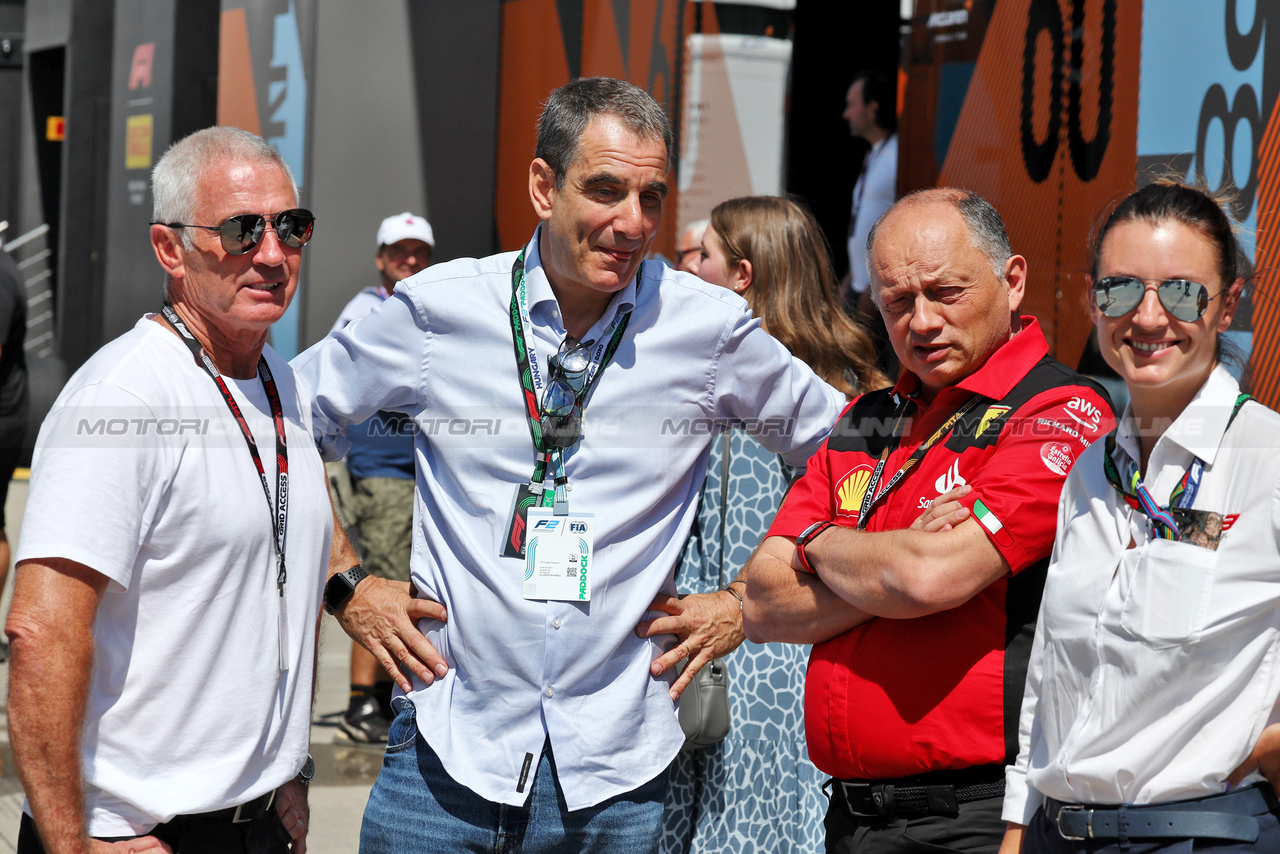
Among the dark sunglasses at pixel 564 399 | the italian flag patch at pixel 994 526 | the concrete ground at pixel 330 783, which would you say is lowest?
the concrete ground at pixel 330 783

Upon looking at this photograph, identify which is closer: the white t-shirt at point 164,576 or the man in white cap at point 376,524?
the white t-shirt at point 164,576

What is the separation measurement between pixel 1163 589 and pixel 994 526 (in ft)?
1.27

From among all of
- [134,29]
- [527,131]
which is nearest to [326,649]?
[527,131]

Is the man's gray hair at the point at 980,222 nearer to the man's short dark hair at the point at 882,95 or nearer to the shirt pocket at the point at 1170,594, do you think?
the shirt pocket at the point at 1170,594

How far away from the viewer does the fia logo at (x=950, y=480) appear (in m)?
2.41

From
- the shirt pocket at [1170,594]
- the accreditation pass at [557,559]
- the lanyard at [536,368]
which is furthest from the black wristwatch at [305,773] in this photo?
the shirt pocket at [1170,594]

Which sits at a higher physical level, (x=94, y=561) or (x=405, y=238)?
(x=405, y=238)

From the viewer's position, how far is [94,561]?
6.47ft

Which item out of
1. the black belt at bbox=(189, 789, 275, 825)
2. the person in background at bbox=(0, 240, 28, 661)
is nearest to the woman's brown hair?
the black belt at bbox=(189, 789, 275, 825)

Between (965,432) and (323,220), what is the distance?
818 cm

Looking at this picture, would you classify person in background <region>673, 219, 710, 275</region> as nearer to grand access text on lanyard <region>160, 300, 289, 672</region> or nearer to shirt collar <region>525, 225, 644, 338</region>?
shirt collar <region>525, 225, 644, 338</region>

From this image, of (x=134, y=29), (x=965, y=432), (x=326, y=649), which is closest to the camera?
(x=965, y=432)

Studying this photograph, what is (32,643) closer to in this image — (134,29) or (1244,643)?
(1244,643)

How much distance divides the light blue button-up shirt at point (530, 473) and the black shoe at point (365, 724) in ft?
11.6
